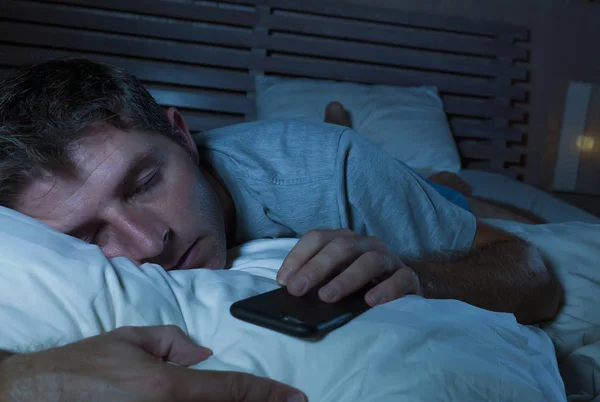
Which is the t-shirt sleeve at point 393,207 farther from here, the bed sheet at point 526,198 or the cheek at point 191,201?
the bed sheet at point 526,198

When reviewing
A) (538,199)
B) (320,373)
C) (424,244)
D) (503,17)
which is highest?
(503,17)

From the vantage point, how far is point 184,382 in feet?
1.37

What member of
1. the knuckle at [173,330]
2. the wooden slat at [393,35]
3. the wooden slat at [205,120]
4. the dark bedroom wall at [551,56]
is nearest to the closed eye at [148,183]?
the knuckle at [173,330]

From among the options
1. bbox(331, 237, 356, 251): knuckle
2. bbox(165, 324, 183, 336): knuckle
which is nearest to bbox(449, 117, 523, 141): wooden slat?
bbox(331, 237, 356, 251): knuckle

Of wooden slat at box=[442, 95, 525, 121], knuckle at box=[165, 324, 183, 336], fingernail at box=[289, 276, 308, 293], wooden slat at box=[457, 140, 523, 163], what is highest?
fingernail at box=[289, 276, 308, 293]

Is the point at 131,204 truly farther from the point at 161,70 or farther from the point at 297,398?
the point at 161,70

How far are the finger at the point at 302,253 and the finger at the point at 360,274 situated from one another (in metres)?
0.05

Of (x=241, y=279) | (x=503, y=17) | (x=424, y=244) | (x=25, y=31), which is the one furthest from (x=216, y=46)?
(x=241, y=279)

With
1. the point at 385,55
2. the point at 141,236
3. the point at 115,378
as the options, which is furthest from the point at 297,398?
the point at 385,55

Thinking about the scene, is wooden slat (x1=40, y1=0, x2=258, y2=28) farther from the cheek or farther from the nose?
the nose

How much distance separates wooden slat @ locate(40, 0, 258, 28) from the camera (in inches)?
95.7

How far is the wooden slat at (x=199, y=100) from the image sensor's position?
249 centimetres

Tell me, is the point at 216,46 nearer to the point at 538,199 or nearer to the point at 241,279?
the point at 538,199

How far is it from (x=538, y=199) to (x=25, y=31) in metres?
2.34
